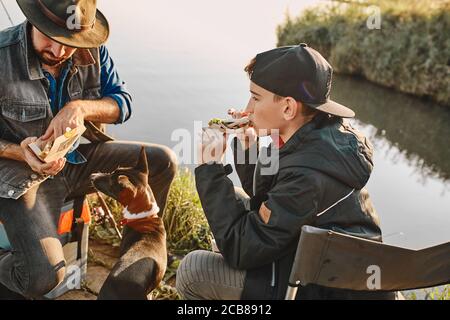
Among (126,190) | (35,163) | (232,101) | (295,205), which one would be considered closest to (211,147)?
(295,205)

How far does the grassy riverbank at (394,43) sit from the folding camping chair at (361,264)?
26.5 ft

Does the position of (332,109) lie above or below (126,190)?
above

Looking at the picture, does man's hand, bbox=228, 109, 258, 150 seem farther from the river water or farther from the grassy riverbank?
the grassy riverbank

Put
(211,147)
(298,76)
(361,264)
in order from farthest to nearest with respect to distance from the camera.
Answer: (211,147) → (298,76) → (361,264)

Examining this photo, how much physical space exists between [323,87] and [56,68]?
61.8 inches

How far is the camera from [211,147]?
2029 mm

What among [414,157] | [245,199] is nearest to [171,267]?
[245,199]

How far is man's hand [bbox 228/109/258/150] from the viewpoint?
2237mm

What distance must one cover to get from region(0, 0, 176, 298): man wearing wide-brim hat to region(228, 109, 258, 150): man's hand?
26.0 inches

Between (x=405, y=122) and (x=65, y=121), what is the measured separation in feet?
25.8

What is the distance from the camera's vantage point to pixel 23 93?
2426mm

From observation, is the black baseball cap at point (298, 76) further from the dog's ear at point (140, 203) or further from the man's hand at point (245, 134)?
the dog's ear at point (140, 203)

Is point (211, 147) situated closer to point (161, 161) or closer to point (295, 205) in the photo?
point (295, 205)

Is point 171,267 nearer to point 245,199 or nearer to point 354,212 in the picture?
point 245,199
